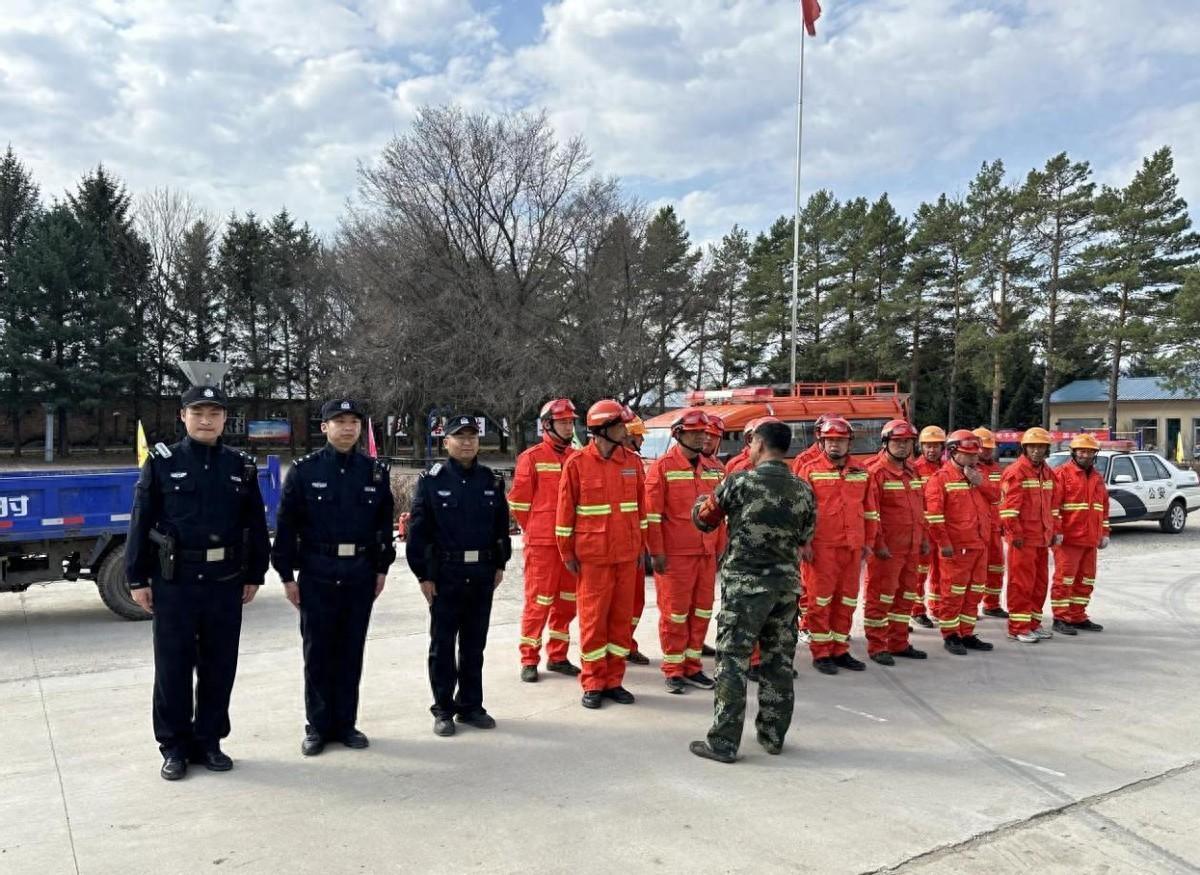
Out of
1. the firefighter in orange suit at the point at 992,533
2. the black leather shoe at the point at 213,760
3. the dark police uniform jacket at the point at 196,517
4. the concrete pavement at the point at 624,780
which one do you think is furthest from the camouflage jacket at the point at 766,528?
the firefighter in orange suit at the point at 992,533

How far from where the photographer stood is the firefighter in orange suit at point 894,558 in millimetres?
6457

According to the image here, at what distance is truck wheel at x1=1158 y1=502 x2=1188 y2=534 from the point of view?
15508 millimetres

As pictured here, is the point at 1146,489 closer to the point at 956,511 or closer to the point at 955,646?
the point at 956,511

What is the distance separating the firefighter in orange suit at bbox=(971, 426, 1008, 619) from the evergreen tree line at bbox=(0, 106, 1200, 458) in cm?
2011

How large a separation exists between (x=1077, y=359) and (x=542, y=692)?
149 ft

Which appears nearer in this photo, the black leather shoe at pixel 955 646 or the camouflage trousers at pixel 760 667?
the camouflage trousers at pixel 760 667

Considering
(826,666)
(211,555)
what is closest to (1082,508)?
(826,666)

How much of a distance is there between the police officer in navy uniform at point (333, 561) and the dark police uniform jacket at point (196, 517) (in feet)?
0.63

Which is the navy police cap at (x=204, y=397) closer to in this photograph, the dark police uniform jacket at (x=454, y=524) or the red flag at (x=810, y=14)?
the dark police uniform jacket at (x=454, y=524)

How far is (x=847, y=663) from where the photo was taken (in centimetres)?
627

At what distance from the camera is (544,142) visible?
28938mm

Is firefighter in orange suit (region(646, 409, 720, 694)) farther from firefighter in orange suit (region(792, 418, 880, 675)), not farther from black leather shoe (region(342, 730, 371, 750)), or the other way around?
black leather shoe (region(342, 730, 371, 750))

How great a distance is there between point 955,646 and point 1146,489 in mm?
10947

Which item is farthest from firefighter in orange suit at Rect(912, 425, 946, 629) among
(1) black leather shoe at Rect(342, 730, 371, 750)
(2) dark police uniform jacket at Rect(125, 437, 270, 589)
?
(2) dark police uniform jacket at Rect(125, 437, 270, 589)
